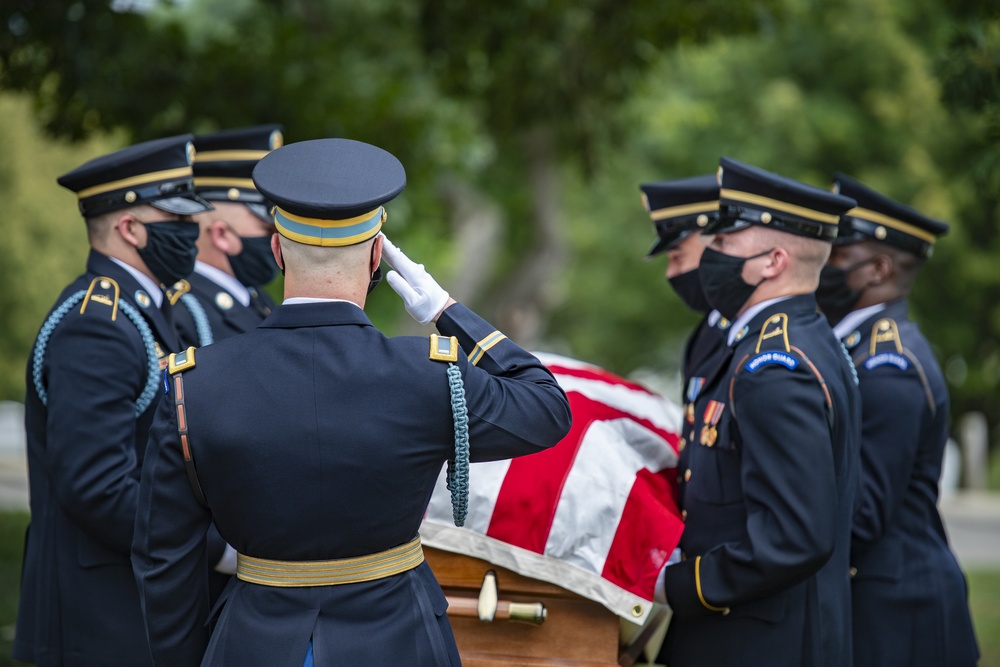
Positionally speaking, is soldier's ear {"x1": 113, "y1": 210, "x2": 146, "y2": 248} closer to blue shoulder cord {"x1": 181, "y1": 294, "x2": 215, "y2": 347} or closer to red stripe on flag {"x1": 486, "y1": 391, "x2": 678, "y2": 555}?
blue shoulder cord {"x1": 181, "y1": 294, "x2": 215, "y2": 347}

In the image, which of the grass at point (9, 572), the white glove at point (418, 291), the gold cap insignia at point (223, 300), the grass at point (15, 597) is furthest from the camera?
the grass at point (15, 597)

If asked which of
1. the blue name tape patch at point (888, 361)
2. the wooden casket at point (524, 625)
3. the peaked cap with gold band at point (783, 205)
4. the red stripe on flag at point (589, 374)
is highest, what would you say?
the peaked cap with gold band at point (783, 205)

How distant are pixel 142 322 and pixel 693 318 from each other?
617 inches

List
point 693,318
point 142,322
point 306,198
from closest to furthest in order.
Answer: point 306,198, point 142,322, point 693,318

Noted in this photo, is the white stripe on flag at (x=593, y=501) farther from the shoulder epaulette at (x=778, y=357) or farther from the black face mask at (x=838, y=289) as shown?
the black face mask at (x=838, y=289)

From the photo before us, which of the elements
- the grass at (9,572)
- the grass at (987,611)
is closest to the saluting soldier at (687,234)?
the grass at (987,611)

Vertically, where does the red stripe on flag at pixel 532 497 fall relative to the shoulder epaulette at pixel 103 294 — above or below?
below

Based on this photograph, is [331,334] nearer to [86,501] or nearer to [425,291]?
[425,291]

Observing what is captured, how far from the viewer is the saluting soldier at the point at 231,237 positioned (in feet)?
13.5

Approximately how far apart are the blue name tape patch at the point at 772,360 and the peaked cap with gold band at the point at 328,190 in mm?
1104

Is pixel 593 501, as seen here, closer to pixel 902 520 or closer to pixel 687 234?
pixel 902 520

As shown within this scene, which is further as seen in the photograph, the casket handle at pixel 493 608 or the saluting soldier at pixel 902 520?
the saluting soldier at pixel 902 520

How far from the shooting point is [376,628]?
235 cm

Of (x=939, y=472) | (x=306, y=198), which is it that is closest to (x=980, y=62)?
(x=939, y=472)
